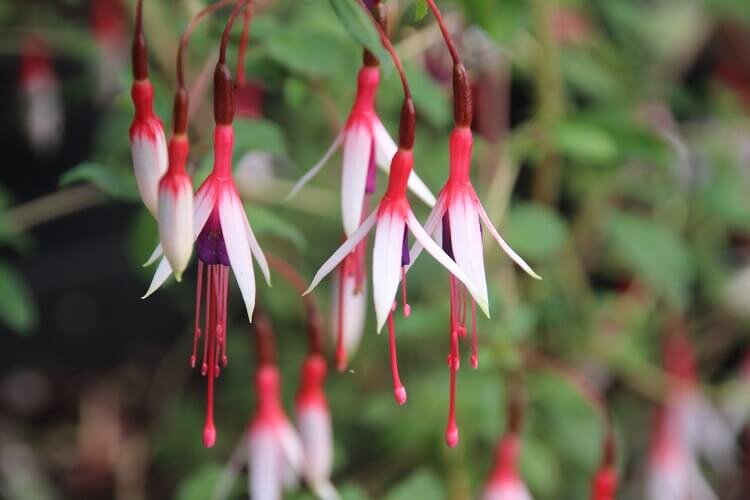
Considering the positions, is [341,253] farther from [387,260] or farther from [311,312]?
[311,312]

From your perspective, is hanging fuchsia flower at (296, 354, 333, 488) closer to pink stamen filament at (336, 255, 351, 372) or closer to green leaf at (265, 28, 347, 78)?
pink stamen filament at (336, 255, 351, 372)

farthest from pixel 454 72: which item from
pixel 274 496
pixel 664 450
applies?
pixel 664 450

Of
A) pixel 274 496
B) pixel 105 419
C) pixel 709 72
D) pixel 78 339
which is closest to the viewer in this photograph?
pixel 274 496

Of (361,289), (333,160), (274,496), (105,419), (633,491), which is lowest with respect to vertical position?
(105,419)

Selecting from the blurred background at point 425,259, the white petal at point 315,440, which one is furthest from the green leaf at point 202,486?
the white petal at point 315,440

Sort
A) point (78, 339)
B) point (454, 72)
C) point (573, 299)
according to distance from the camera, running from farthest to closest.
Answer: point (78, 339)
point (573, 299)
point (454, 72)

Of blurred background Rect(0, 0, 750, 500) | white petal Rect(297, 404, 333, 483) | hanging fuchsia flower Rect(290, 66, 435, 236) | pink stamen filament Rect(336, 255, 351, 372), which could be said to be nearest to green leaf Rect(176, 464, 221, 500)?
blurred background Rect(0, 0, 750, 500)

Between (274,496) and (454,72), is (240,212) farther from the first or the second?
(274,496)
